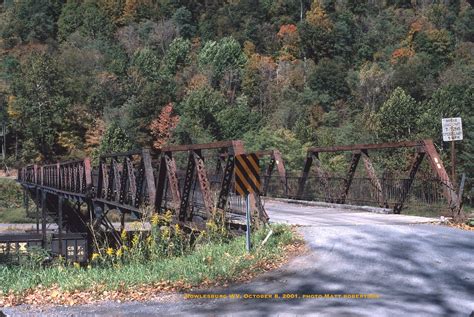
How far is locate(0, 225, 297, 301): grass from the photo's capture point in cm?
840

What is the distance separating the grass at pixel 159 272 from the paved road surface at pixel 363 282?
0.52 meters

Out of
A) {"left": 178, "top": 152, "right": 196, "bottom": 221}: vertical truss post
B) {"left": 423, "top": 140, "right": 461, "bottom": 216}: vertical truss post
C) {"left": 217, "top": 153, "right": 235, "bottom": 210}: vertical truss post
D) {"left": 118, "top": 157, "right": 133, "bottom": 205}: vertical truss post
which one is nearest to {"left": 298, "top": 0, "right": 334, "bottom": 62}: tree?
{"left": 118, "top": 157, "right": 133, "bottom": 205}: vertical truss post

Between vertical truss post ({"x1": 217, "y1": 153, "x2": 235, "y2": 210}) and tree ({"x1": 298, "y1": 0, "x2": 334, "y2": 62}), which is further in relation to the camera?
tree ({"x1": 298, "y1": 0, "x2": 334, "y2": 62})

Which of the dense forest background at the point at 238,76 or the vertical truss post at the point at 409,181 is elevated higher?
the dense forest background at the point at 238,76

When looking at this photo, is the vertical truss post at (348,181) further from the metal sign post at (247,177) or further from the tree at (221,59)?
the tree at (221,59)

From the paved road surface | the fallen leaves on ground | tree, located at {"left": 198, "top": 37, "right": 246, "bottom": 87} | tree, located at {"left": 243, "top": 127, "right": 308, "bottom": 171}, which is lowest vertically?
the fallen leaves on ground

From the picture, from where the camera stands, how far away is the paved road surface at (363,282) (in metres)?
6.64

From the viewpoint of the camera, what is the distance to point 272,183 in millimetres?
25844

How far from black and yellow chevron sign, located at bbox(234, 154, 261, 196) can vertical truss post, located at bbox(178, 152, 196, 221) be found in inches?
116

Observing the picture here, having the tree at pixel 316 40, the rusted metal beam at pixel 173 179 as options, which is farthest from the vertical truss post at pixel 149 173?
the tree at pixel 316 40

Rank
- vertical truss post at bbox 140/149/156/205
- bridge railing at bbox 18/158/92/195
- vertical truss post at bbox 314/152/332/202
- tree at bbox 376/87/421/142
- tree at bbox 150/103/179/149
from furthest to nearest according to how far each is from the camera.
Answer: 1. tree at bbox 150/103/179/149
2. tree at bbox 376/87/421/142
3. bridge railing at bbox 18/158/92/195
4. vertical truss post at bbox 314/152/332/202
5. vertical truss post at bbox 140/149/156/205

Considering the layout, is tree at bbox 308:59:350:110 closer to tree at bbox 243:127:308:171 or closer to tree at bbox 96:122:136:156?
tree at bbox 243:127:308:171

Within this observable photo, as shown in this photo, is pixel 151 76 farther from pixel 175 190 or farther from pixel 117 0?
pixel 175 190

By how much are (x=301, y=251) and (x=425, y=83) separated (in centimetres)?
7704
